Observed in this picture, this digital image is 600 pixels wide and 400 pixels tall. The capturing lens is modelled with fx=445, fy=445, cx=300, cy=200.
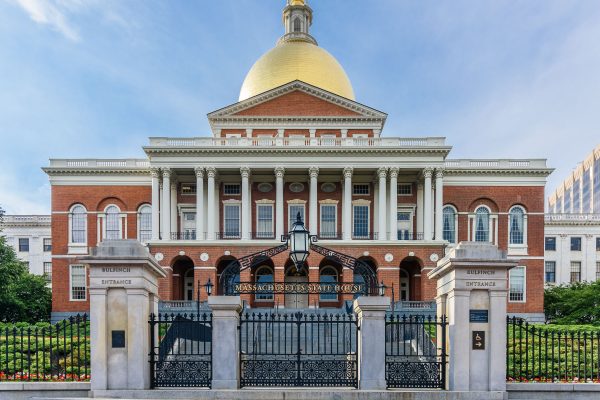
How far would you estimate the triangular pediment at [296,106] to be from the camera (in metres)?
41.4

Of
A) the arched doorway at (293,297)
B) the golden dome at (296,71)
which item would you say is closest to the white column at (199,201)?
the arched doorway at (293,297)

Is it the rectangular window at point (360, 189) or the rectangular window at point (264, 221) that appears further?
the rectangular window at point (360, 189)

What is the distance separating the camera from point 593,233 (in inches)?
2185

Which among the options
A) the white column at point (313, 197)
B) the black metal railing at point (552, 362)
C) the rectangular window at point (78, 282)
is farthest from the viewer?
the rectangular window at point (78, 282)

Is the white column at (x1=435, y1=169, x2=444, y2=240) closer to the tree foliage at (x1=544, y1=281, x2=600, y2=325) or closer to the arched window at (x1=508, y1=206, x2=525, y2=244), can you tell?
the arched window at (x1=508, y1=206, x2=525, y2=244)

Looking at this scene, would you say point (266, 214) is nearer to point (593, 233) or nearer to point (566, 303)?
point (566, 303)

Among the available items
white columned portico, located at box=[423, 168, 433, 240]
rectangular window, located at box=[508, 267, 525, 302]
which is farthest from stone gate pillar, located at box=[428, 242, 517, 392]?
rectangular window, located at box=[508, 267, 525, 302]

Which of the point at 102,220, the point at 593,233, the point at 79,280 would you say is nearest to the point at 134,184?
the point at 102,220

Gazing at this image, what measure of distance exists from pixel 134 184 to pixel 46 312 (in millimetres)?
13400

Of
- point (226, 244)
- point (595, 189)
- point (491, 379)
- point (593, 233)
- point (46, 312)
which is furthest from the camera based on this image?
point (595, 189)

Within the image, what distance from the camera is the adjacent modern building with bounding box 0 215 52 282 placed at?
58.1m

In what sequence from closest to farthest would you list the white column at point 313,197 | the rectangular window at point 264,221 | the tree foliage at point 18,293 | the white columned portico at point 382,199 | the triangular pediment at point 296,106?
the tree foliage at point 18,293 → the white columned portico at point 382,199 → the white column at point 313,197 → the rectangular window at point 264,221 → the triangular pediment at point 296,106

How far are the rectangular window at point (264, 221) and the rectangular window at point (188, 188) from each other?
6.10 meters

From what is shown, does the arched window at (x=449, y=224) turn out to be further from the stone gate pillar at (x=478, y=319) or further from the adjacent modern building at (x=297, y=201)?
the stone gate pillar at (x=478, y=319)
